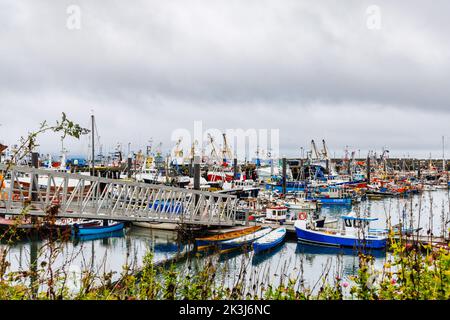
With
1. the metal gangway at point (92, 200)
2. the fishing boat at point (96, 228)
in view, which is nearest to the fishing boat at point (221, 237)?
the metal gangway at point (92, 200)

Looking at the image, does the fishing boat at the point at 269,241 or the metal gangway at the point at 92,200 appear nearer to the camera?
the metal gangway at the point at 92,200

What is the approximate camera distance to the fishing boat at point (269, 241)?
84.6 ft

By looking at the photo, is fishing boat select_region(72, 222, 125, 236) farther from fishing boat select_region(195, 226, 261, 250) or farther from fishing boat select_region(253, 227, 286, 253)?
fishing boat select_region(253, 227, 286, 253)

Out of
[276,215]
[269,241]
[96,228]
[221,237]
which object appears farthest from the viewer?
[276,215]

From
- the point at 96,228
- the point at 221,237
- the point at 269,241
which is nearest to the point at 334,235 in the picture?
the point at 269,241

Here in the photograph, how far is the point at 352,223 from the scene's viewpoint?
2934 centimetres

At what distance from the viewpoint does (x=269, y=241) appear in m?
26.9

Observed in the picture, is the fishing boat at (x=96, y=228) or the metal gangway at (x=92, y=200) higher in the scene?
the metal gangway at (x=92, y=200)

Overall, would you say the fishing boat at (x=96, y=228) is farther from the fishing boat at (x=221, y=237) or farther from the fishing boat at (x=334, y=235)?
the fishing boat at (x=334, y=235)

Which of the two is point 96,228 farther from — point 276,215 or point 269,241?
point 276,215

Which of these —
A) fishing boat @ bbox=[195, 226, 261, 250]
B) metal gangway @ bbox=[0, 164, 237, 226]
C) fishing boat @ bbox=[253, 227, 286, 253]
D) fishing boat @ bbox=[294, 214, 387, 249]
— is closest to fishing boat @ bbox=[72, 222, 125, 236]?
metal gangway @ bbox=[0, 164, 237, 226]

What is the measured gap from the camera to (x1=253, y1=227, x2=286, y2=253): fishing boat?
25797 mm

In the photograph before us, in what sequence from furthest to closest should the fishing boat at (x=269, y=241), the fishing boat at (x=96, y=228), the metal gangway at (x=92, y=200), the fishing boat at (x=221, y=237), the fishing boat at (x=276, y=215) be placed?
the fishing boat at (x=276, y=215) → the fishing boat at (x=96, y=228) → the fishing boat at (x=269, y=241) → the fishing boat at (x=221, y=237) → the metal gangway at (x=92, y=200)
